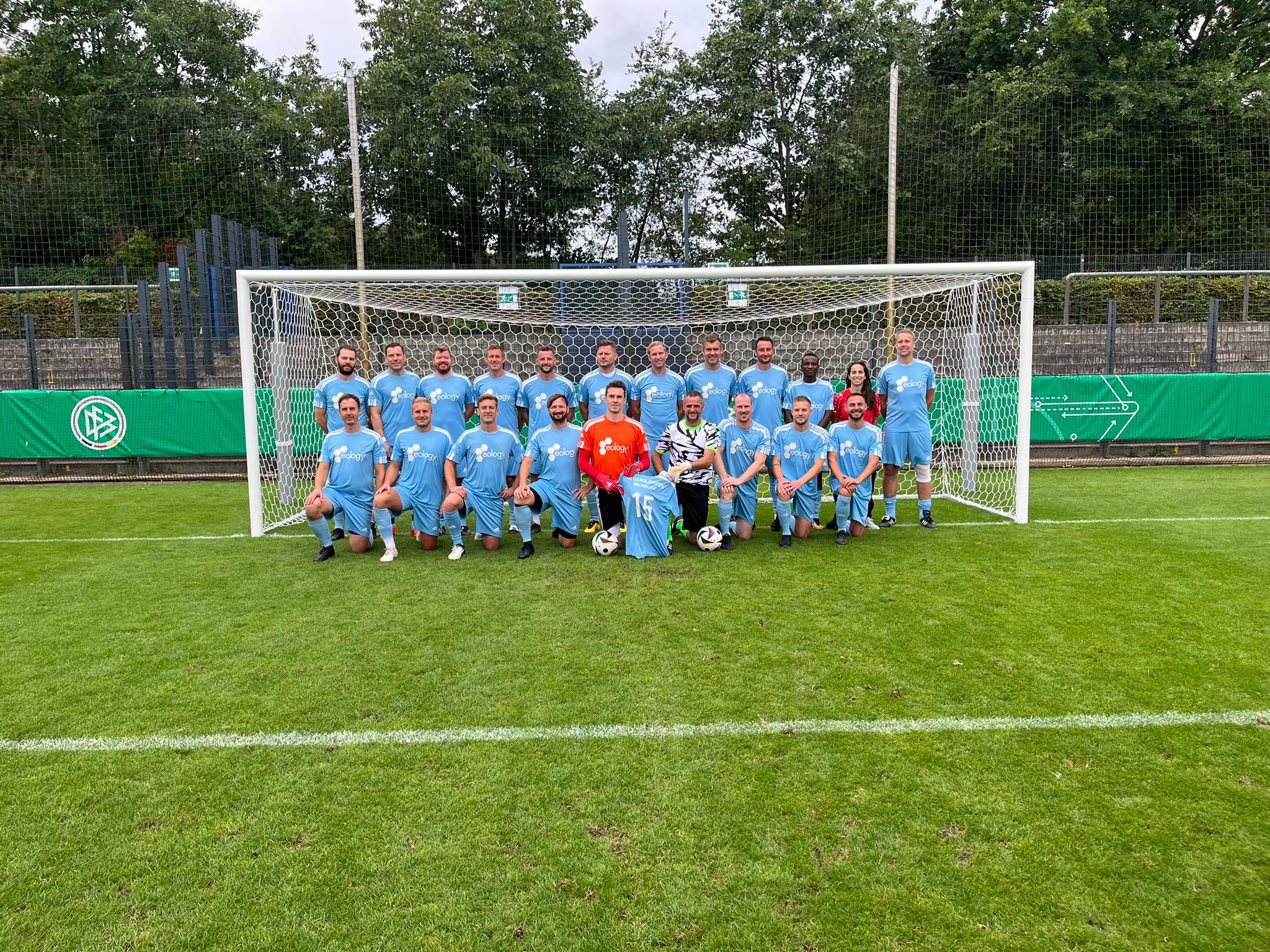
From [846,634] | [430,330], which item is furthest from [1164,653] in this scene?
Result: [430,330]

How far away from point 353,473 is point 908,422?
490cm

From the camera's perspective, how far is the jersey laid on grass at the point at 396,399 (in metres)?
7.22

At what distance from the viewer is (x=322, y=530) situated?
20.0ft

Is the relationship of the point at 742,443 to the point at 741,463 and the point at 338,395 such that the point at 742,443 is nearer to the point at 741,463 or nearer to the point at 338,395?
Answer: the point at 741,463

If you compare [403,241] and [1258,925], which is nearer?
[1258,925]

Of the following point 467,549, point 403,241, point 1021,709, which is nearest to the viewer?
point 1021,709

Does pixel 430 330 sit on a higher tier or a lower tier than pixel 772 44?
lower

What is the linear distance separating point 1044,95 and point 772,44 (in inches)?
369

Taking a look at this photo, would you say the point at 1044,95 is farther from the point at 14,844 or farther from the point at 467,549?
the point at 14,844

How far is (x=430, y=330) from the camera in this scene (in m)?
10.1

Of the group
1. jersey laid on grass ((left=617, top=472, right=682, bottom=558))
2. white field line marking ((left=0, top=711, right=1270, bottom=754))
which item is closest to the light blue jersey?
jersey laid on grass ((left=617, top=472, right=682, bottom=558))

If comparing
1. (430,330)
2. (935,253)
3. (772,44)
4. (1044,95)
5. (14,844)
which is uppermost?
(772,44)

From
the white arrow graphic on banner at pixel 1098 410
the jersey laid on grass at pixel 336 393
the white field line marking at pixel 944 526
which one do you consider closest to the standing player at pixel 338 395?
the jersey laid on grass at pixel 336 393

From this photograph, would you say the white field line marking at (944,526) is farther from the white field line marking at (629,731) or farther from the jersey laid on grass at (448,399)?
the white field line marking at (629,731)
